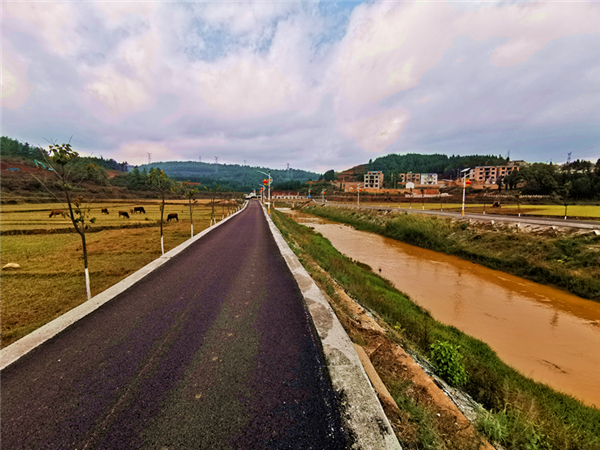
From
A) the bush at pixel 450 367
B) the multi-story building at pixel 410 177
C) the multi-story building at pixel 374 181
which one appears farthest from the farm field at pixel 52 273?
the multi-story building at pixel 410 177

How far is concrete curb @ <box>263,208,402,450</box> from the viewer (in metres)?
2.30

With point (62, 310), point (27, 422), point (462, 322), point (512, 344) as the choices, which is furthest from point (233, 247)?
point (512, 344)

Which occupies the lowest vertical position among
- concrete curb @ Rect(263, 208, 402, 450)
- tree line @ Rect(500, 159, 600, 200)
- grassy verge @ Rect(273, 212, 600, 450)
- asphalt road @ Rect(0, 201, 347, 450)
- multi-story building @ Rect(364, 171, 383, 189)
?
grassy verge @ Rect(273, 212, 600, 450)

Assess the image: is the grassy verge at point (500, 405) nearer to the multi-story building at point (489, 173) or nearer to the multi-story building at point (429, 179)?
the multi-story building at point (489, 173)

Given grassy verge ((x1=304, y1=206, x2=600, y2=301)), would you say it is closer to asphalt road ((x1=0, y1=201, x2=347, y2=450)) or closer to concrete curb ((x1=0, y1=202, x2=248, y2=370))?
asphalt road ((x1=0, y1=201, x2=347, y2=450))

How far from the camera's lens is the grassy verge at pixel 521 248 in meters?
12.3

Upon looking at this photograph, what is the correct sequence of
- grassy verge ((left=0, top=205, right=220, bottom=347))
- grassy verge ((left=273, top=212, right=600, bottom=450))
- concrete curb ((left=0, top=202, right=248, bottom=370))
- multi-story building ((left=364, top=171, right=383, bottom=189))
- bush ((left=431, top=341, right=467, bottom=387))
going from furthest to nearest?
1. multi-story building ((left=364, top=171, right=383, bottom=189))
2. grassy verge ((left=0, top=205, right=220, bottom=347))
3. bush ((left=431, top=341, right=467, bottom=387))
4. concrete curb ((left=0, top=202, right=248, bottom=370))
5. grassy verge ((left=273, top=212, right=600, bottom=450))

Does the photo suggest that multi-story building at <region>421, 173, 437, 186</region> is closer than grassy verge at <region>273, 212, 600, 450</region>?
No

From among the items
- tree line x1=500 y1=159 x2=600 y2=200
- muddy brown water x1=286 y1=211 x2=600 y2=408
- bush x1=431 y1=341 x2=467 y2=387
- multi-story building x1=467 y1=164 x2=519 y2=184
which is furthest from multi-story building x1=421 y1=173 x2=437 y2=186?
bush x1=431 y1=341 x2=467 y2=387

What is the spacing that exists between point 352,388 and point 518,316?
1105 centimetres

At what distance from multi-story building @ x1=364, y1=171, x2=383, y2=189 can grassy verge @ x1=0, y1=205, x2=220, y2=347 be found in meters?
139

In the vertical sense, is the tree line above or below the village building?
below

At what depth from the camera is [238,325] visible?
469 cm

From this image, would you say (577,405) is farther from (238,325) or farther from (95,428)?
(95,428)
